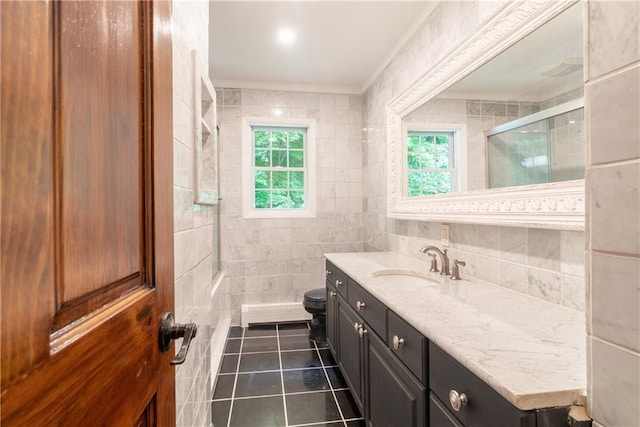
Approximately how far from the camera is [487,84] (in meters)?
1.52

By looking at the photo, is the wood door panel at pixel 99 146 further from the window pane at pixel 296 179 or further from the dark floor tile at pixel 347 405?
the window pane at pixel 296 179

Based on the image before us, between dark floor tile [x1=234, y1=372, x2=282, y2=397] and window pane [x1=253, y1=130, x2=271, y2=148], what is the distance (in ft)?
7.59

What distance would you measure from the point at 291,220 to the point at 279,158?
737 mm

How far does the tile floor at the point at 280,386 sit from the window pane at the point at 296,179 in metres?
1.64

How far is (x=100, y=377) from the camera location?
45 centimetres

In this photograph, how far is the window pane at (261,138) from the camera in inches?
137

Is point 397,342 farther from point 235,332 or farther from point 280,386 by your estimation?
point 235,332

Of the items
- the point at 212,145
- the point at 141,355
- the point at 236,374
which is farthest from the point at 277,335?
the point at 141,355

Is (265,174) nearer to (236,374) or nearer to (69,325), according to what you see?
(236,374)

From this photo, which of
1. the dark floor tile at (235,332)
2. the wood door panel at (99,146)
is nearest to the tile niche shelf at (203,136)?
the wood door panel at (99,146)

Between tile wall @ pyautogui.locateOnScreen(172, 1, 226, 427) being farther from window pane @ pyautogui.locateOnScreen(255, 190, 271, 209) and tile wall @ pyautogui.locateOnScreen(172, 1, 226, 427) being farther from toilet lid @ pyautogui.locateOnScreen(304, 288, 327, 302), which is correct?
window pane @ pyautogui.locateOnScreen(255, 190, 271, 209)

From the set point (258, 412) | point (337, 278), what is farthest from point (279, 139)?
point (258, 412)

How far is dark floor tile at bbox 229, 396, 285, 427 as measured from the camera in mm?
1823

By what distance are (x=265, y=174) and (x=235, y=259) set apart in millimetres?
1008
